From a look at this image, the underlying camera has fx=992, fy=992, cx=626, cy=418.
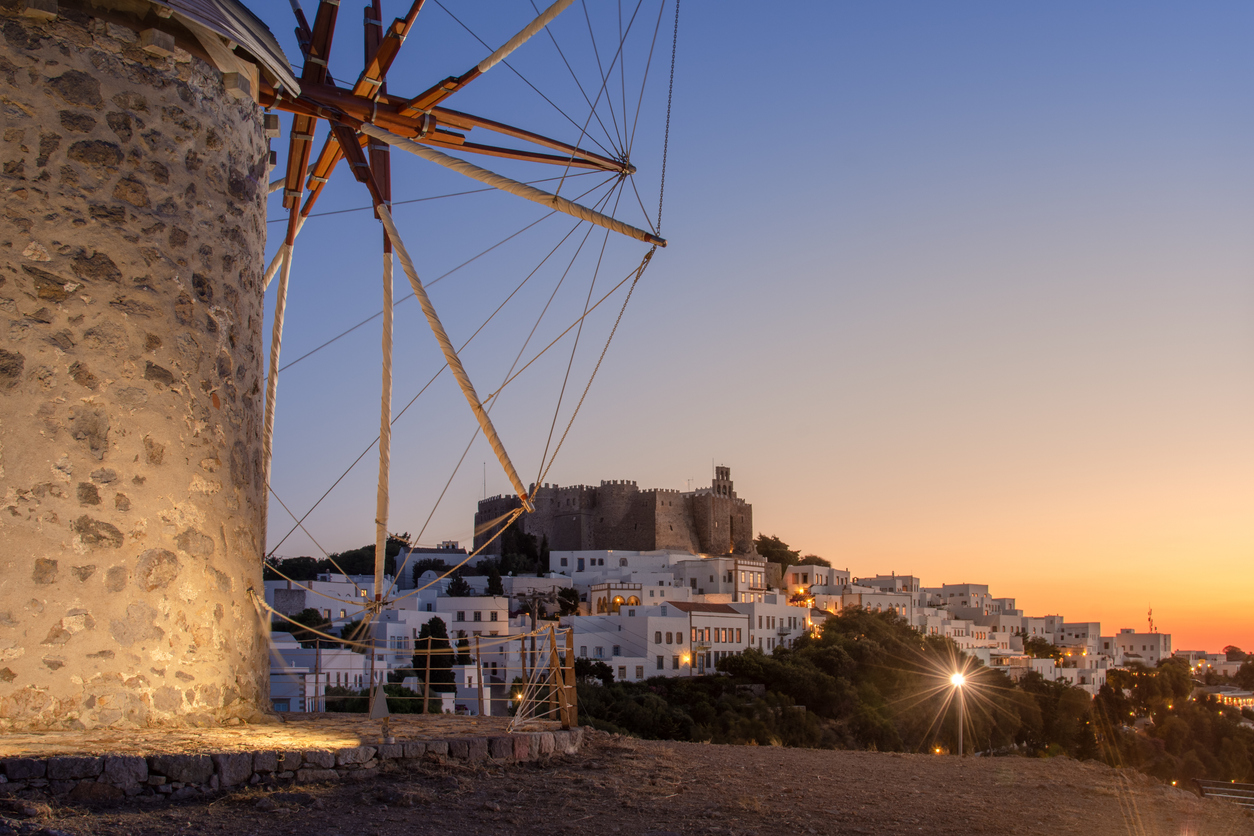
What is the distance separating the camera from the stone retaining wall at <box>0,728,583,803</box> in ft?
11.0

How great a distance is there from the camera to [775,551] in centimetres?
6844

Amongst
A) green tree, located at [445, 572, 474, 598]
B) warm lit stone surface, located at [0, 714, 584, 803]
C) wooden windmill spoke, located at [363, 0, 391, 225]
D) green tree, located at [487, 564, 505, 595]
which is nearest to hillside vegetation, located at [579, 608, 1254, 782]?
green tree, located at [445, 572, 474, 598]

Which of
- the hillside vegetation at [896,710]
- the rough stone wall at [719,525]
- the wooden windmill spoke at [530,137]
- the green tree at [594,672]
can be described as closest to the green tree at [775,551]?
the rough stone wall at [719,525]

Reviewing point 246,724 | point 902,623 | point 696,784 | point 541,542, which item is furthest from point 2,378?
point 541,542

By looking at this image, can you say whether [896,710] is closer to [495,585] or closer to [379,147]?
[495,585]

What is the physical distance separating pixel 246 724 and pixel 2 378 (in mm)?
2038

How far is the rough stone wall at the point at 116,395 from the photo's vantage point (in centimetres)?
420

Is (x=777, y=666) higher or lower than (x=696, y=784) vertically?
lower

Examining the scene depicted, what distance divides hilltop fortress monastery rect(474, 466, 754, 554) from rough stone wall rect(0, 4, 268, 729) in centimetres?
5891

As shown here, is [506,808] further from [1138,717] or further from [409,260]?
[1138,717]

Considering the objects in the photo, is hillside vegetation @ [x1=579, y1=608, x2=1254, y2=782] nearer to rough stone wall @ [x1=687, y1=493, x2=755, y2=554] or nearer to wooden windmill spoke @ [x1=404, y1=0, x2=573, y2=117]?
rough stone wall @ [x1=687, y1=493, x2=755, y2=554]

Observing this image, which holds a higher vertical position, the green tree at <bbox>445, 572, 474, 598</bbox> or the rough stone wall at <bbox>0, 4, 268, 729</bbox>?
the rough stone wall at <bbox>0, 4, 268, 729</bbox>

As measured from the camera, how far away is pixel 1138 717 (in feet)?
179

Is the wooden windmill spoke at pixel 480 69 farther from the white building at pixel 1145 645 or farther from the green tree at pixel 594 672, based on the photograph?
the white building at pixel 1145 645
